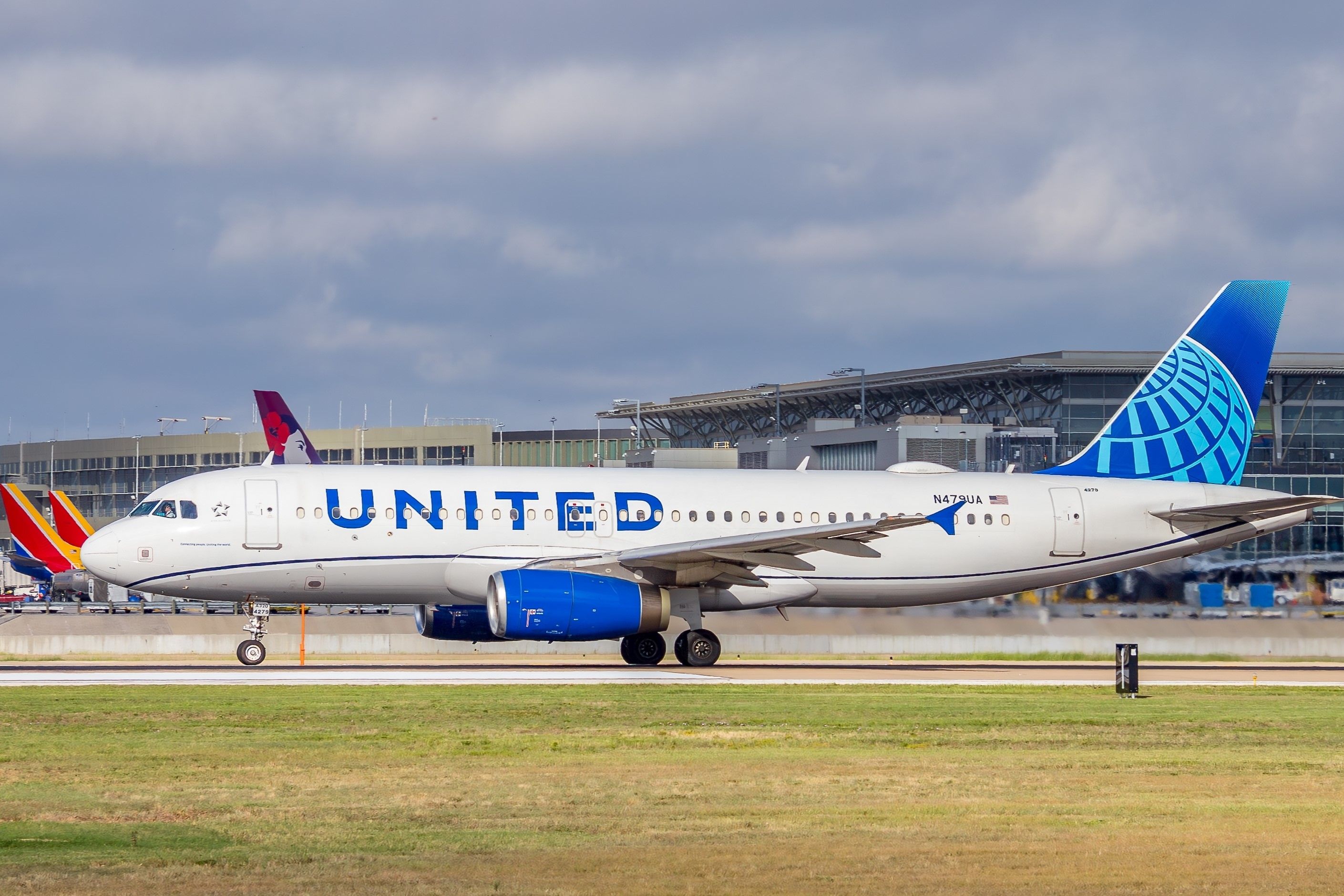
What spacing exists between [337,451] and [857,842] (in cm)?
13194

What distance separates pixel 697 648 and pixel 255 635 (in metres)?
8.60

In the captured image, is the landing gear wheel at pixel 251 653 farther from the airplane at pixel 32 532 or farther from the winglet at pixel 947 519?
the airplane at pixel 32 532

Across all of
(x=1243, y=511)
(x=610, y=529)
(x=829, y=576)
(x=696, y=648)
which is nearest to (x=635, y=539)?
(x=610, y=529)

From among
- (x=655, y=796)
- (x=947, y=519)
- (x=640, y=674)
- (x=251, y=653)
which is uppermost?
(x=947, y=519)

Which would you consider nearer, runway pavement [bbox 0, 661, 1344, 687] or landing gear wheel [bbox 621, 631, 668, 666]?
runway pavement [bbox 0, 661, 1344, 687]

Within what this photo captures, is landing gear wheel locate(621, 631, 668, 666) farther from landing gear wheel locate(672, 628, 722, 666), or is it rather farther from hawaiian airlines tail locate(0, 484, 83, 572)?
hawaiian airlines tail locate(0, 484, 83, 572)

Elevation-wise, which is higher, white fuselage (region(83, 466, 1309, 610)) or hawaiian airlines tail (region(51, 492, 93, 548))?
hawaiian airlines tail (region(51, 492, 93, 548))

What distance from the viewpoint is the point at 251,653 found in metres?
31.9

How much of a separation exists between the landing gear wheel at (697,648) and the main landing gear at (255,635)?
8041mm

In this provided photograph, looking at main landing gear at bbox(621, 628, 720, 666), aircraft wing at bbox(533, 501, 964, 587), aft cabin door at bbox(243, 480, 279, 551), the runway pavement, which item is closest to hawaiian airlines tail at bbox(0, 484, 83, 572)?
the runway pavement

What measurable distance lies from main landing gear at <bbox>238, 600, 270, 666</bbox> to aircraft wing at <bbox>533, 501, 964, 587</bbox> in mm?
5551

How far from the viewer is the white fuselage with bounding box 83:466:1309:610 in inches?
1229

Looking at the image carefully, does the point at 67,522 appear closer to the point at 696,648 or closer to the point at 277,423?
the point at 277,423

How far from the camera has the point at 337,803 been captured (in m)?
13.6
